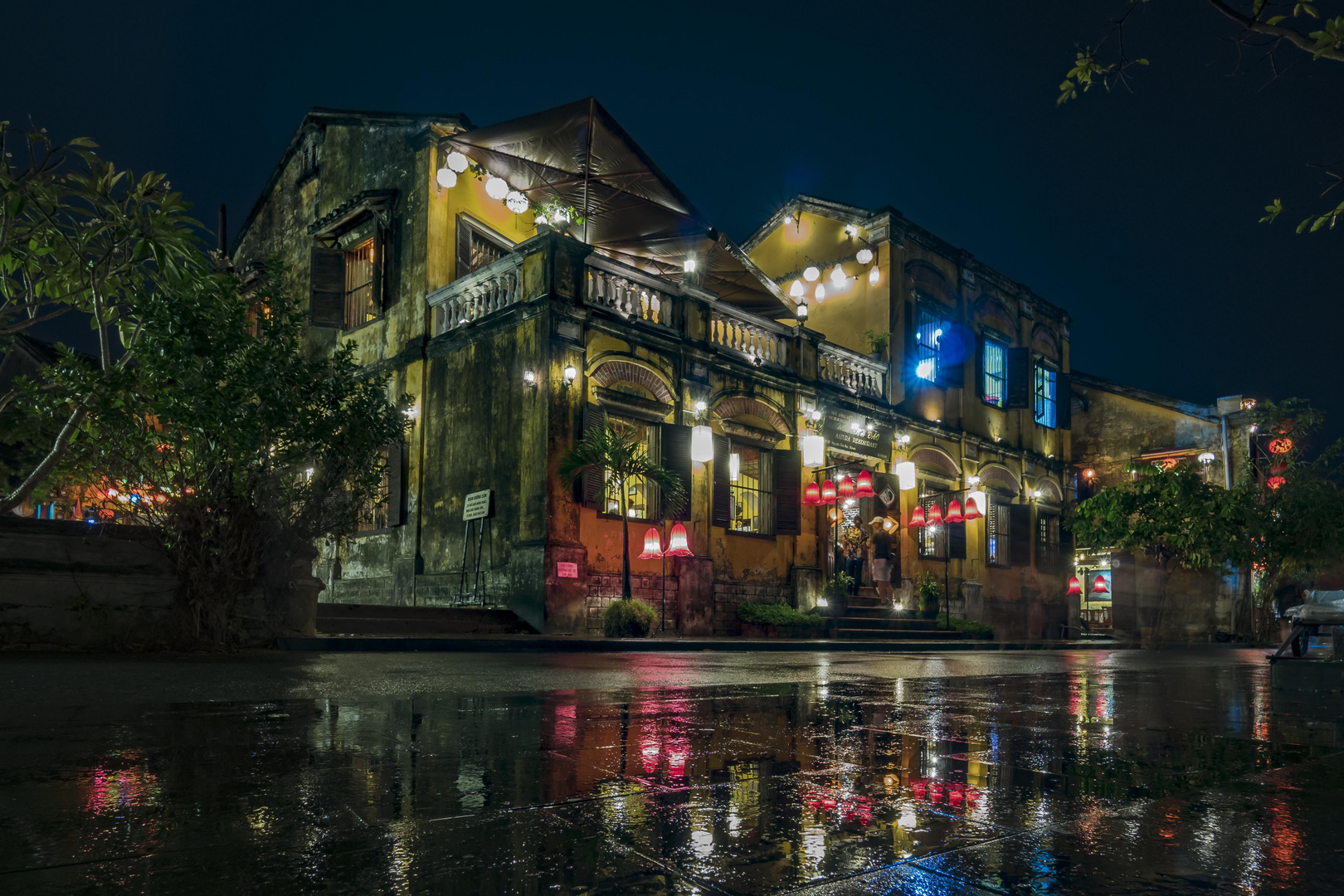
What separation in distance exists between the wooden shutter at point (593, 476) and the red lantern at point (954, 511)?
417 inches

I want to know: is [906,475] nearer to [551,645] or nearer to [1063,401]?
[1063,401]

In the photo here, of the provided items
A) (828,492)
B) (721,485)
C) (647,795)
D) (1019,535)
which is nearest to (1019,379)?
(1019,535)

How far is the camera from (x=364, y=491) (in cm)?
1025

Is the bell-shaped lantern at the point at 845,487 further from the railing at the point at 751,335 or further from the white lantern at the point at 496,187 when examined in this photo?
the white lantern at the point at 496,187

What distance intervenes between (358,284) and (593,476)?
27.9 ft

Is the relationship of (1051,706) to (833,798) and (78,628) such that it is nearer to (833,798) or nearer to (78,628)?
(833,798)

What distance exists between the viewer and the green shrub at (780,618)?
1792 cm

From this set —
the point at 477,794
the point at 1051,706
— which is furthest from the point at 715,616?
the point at 477,794

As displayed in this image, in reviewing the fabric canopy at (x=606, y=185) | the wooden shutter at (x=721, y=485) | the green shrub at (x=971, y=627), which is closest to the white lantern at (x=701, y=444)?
the wooden shutter at (x=721, y=485)

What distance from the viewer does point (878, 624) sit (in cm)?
2005

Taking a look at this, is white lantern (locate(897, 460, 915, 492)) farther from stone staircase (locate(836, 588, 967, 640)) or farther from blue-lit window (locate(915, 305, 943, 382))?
blue-lit window (locate(915, 305, 943, 382))

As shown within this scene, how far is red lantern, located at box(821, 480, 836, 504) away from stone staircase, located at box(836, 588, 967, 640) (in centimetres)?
256

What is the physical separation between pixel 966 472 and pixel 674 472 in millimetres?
11845

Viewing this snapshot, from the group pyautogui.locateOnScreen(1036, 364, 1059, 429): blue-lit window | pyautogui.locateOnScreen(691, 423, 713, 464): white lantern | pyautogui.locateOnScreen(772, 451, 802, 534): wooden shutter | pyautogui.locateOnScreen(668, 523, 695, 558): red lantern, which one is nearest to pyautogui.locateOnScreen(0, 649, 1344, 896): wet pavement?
pyautogui.locateOnScreen(668, 523, 695, 558): red lantern
